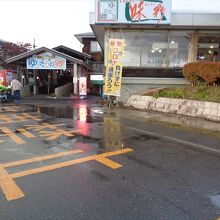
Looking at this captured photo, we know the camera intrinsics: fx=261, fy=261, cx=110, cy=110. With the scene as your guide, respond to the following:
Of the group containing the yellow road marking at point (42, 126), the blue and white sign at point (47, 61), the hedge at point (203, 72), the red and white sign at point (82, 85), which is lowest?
the yellow road marking at point (42, 126)

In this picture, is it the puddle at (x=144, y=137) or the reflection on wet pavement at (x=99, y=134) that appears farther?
the puddle at (x=144, y=137)

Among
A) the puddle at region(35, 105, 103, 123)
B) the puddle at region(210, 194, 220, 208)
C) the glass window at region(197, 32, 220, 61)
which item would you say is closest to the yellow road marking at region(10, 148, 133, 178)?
the puddle at region(210, 194, 220, 208)

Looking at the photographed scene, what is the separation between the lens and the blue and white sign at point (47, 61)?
20.8 meters

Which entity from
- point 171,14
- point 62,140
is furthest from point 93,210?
point 171,14

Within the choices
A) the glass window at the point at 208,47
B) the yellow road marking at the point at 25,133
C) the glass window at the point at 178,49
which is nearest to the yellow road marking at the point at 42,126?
the yellow road marking at the point at 25,133

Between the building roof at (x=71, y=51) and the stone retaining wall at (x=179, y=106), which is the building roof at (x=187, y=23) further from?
the building roof at (x=71, y=51)

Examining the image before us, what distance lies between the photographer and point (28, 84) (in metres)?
24.8

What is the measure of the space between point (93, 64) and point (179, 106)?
2097cm

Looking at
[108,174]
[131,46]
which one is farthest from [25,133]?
[131,46]

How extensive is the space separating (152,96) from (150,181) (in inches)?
368

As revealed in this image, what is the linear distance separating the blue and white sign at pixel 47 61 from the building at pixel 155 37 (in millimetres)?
5447

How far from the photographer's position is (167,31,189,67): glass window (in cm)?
1582

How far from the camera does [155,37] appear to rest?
15.9m

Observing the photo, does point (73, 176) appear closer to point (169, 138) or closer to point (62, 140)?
point (62, 140)
